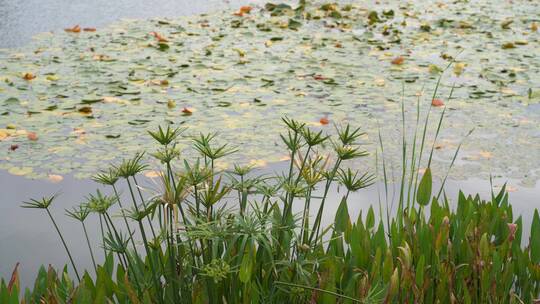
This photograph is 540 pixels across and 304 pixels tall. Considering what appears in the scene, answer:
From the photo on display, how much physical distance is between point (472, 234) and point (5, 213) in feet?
6.69

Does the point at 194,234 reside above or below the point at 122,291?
above

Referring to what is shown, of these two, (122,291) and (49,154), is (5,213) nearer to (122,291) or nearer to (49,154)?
(49,154)

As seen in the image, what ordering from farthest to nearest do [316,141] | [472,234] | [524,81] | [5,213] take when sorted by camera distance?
[524,81] < [5,213] < [472,234] < [316,141]

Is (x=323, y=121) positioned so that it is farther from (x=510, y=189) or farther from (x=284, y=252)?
(x=284, y=252)

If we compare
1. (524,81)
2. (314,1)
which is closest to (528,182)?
(524,81)

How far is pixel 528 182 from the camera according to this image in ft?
11.2

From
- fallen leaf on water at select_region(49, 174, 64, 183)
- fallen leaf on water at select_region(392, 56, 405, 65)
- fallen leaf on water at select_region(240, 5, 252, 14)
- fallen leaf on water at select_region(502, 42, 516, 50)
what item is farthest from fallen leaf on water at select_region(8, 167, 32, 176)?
fallen leaf on water at select_region(240, 5, 252, 14)

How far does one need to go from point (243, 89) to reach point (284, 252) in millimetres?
3342

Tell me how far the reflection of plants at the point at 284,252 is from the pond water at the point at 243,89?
1032 mm

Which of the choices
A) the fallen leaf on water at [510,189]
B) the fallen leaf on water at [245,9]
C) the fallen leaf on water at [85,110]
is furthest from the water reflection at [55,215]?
the fallen leaf on water at [245,9]

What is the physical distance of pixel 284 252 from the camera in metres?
1.57

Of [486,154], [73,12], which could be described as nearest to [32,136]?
[486,154]

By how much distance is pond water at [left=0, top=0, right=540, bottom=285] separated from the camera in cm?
344

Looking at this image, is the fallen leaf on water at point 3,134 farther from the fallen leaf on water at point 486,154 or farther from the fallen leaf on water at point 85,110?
the fallen leaf on water at point 486,154
